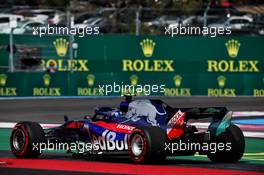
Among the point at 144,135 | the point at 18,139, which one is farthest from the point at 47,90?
the point at 144,135

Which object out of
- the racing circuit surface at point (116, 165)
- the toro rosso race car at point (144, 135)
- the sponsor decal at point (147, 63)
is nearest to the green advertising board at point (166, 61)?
the sponsor decal at point (147, 63)

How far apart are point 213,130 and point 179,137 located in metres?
0.65

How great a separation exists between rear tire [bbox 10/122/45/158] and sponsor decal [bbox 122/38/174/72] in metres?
18.4

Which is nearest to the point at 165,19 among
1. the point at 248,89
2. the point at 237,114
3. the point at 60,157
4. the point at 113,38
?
the point at 113,38

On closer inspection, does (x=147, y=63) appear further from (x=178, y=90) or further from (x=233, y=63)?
(x=233, y=63)

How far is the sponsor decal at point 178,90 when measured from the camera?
Result: 3216 centimetres

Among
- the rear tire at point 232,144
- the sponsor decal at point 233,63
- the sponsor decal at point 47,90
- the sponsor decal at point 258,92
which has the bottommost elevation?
the rear tire at point 232,144

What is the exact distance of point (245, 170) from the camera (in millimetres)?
12750

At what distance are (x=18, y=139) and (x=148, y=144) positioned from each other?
2.79 metres

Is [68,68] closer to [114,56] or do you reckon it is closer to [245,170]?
[114,56]

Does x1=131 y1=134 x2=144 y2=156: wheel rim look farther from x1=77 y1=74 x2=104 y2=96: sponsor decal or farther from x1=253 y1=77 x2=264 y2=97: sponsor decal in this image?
x1=253 y1=77 x2=264 y2=97: sponsor decal

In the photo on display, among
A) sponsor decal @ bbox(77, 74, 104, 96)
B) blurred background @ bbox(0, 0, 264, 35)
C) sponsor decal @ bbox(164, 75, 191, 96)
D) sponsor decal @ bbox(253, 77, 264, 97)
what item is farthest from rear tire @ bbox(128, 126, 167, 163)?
blurred background @ bbox(0, 0, 264, 35)

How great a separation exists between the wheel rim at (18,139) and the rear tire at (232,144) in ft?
10.4

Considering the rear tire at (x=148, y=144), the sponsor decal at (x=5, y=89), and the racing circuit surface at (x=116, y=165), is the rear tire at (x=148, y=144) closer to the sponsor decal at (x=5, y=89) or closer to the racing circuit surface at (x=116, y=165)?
the racing circuit surface at (x=116, y=165)
